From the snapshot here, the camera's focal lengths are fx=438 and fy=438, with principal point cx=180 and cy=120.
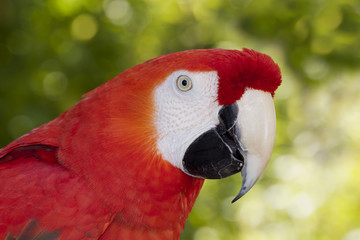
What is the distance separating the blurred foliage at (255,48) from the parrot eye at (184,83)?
831mm

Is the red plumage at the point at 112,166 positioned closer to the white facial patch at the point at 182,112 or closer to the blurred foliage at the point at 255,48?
the white facial patch at the point at 182,112

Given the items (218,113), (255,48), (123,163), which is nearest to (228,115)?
(218,113)

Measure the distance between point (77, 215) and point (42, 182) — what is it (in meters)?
0.10

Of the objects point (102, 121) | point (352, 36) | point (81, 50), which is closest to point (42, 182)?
point (102, 121)

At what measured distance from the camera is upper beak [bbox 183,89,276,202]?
870 millimetres

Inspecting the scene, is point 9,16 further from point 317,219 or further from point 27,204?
point 317,219

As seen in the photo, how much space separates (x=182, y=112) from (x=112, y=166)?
0.18 metres

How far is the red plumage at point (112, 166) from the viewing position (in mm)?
855

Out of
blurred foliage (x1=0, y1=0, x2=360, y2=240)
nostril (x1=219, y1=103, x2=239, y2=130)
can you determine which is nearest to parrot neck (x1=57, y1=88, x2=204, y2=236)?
nostril (x1=219, y1=103, x2=239, y2=130)

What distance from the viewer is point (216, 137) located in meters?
0.88

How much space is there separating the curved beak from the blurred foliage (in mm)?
909

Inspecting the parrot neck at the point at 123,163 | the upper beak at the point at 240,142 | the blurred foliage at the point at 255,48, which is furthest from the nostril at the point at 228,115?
the blurred foliage at the point at 255,48

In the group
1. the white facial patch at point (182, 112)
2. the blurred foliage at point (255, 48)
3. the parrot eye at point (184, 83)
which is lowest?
the blurred foliage at point (255, 48)

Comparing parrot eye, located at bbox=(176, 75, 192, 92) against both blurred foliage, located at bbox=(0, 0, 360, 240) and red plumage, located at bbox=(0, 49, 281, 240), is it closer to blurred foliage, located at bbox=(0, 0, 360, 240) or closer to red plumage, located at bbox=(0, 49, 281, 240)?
red plumage, located at bbox=(0, 49, 281, 240)
